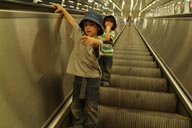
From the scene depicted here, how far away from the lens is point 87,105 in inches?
85.2

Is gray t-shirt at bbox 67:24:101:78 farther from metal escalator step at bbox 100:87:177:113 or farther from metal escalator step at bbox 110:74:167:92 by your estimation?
metal escalator step at bbox 110:74:167:92

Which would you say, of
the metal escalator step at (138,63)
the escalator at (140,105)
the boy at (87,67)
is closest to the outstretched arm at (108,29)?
the escalator at (140,105)

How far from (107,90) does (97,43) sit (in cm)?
108

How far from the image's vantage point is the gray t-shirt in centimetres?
207

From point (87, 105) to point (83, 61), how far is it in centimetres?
40

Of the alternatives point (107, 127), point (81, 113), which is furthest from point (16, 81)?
point (107, 127)

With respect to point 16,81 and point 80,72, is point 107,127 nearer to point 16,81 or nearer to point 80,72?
point 80,72

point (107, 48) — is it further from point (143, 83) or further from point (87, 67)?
point (87, 67)

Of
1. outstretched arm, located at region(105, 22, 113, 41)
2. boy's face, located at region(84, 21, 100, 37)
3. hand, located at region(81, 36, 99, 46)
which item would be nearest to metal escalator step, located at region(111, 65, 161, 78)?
outstretched arm, located at region(105, 22, 113, 41)

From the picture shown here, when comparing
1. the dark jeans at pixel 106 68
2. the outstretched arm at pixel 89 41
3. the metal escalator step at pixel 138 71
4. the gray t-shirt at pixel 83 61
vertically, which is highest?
the outstretched arm at pixel 89 41

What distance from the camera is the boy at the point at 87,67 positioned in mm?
2031

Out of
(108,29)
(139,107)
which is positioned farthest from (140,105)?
(108,29)

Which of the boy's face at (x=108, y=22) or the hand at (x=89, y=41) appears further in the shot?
the boy's face at (x=108, y=22)

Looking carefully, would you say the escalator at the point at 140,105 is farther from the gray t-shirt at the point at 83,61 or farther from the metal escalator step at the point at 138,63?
the metal escalator step at the point at 138,63
